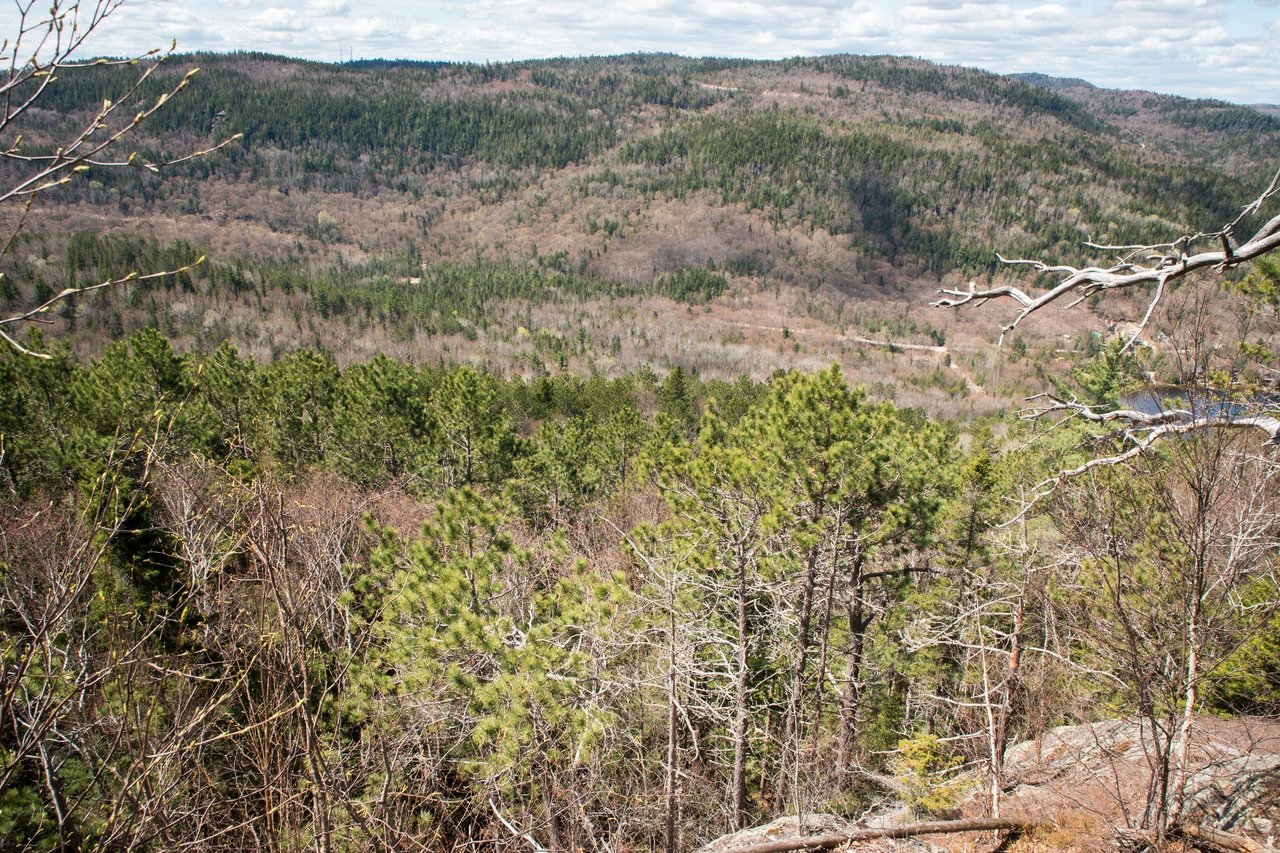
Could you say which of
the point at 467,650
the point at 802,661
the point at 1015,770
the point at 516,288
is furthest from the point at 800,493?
the point at 516,288

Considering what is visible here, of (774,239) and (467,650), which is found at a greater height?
(774,239)

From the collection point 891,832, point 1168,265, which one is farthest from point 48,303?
point 891,832

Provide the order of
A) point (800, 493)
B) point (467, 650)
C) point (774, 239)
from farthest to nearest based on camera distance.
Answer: point (774, 239) → point (800, 493) → point (467, 650)

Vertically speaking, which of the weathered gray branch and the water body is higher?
the weathered gray branch

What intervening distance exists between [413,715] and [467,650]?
1271 mm

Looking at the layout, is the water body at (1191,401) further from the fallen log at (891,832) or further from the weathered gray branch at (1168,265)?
the fallen log at (891,832)

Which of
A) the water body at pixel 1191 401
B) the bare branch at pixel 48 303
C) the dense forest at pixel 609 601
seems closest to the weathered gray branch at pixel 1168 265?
the dense forest at pixel 609 601

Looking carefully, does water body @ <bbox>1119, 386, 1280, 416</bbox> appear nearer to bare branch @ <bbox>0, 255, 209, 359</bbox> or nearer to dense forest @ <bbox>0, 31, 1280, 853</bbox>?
dense forest @ <bbox>0, 31, 1280, 853</bbox>

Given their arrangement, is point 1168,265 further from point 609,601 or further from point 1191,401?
point 609,601

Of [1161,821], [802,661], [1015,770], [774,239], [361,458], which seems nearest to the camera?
[1161,821]

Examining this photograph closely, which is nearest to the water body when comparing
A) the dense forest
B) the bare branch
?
the dense forest

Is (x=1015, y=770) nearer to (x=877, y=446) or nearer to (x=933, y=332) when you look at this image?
(x=877, y=446)

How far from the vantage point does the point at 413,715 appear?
879cm

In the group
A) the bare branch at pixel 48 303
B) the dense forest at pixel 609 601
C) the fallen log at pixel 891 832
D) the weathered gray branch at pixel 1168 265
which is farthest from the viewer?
the fallen log at pixel 891 832
